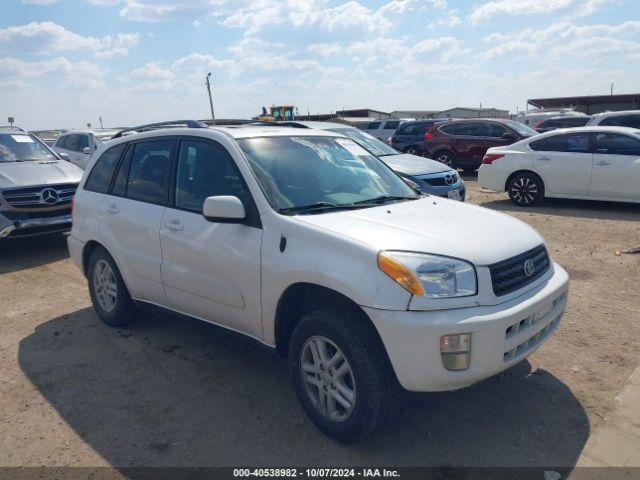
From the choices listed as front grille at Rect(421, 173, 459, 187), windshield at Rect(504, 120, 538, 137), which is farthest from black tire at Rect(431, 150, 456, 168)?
front grille at Rect(421, 173, 459, 187)

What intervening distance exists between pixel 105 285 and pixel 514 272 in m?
3.70

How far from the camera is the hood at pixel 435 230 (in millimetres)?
2945

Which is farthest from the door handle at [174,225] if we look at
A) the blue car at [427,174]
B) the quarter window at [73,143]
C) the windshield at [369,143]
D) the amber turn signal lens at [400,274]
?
the quarter window at [73,143]

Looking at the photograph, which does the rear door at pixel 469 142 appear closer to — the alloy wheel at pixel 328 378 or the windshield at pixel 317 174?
the windshield at pixel 317 174

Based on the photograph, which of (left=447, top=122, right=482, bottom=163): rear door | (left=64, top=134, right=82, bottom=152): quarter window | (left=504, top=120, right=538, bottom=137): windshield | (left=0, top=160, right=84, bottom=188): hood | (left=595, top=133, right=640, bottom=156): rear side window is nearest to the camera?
Result: (left=0, top=160, right=84, bottom=188): hood

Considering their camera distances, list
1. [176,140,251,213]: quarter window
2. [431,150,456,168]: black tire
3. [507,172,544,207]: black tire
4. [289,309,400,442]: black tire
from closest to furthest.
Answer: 1. [289,309,400,442]: black tire
2. [176,140,251,213]: quarter window
3. [507,172,544,207]: black tire
4. [431,150,456,168]: black tire

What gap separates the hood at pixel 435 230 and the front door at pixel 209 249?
486mm

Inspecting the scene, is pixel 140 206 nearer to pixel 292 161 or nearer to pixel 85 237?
pixel 85 237

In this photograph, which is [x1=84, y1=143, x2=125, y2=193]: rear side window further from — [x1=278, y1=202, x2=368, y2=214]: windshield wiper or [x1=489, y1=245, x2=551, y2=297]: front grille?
[x1=489, y1=245, x2=551, y2=297]: front grille

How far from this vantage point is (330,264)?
9.70 ft

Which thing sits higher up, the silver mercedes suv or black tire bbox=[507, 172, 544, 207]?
the silver mercedes suv

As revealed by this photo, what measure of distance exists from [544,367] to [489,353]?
1.45m

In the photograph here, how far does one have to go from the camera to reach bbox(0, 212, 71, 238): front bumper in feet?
24.8

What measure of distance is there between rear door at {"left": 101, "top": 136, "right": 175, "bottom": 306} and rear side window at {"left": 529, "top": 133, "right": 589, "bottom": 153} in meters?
8.17
